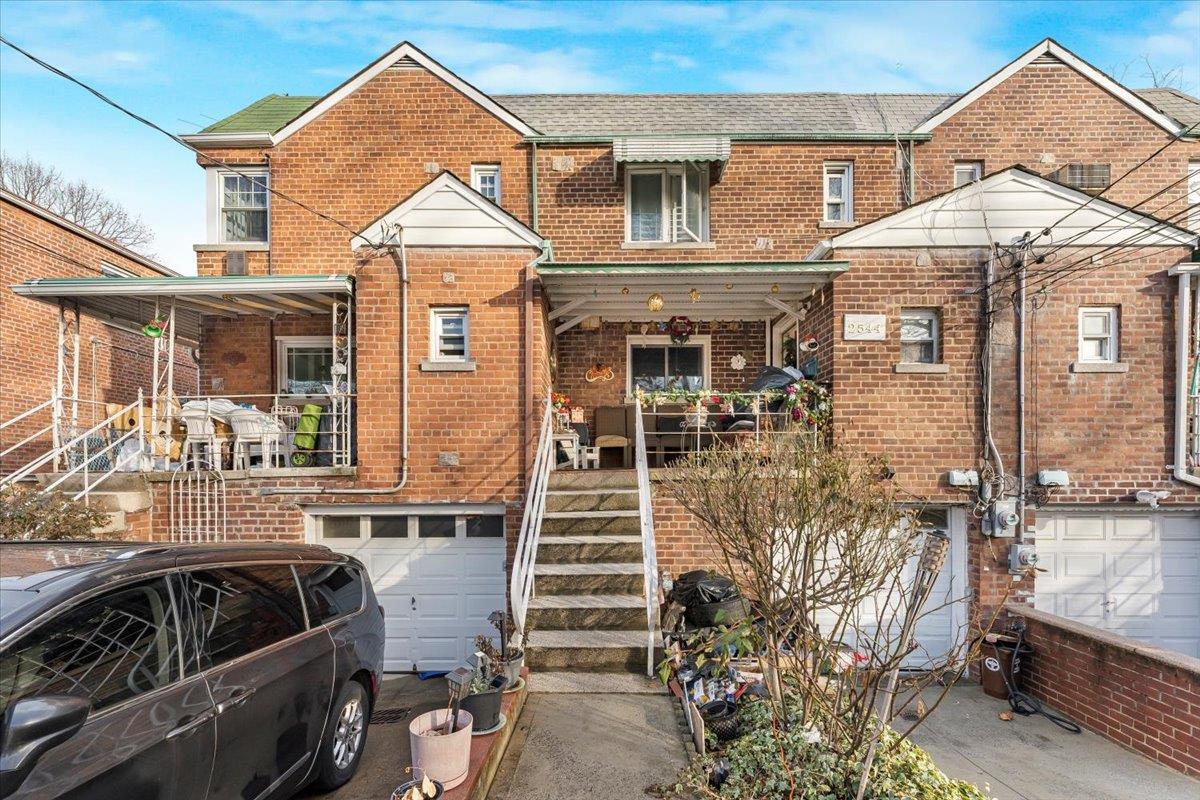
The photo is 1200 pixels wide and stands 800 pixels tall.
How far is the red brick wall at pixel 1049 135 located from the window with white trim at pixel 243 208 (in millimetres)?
11804

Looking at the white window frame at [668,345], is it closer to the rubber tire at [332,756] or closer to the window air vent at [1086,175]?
the window air vent at [1086,175]

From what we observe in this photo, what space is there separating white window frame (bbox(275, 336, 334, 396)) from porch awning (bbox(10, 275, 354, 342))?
734mm

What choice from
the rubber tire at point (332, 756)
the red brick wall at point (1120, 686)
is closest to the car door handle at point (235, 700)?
the rubber tire at point (332, 756)

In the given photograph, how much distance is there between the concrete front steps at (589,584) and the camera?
5.04 metres

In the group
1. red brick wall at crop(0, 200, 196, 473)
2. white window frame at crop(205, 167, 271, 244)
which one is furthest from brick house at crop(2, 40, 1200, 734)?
red brick wall at crop(0, 200, 196, 473)

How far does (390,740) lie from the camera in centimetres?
497

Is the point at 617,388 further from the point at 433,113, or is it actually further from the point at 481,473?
the point at 433,113

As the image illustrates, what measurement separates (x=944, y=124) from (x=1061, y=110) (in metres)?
2.13

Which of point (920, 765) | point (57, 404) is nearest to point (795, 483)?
point (920, 765)

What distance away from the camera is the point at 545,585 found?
5.76m

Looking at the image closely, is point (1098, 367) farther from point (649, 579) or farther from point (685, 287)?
point (649, 579)

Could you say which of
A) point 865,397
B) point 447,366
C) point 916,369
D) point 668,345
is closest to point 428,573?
point 447,366

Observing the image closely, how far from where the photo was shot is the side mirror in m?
1.97

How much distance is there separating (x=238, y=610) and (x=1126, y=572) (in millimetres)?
10242
